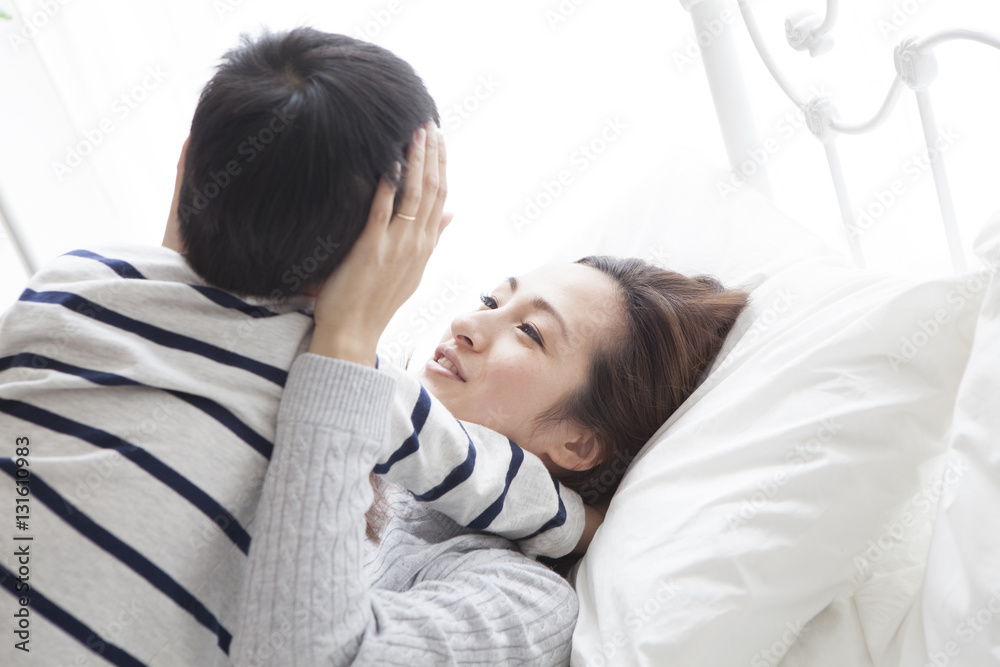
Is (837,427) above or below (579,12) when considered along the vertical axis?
below

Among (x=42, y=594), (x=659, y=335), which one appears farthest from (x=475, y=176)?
(x=42, y=594)

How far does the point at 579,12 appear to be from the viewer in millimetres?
1804

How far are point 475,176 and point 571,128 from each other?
0.91 feet

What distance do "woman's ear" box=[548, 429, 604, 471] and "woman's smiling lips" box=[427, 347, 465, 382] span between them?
18 cm

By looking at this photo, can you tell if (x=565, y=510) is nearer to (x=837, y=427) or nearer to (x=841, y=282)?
(x=837, y=427)

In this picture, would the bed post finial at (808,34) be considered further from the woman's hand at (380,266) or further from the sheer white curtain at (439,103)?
the woman's hand at (380,266)

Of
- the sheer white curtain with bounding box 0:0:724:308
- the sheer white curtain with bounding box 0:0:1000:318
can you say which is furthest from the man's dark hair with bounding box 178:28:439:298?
the sheer white curtain with bounding box 0:0:724:308

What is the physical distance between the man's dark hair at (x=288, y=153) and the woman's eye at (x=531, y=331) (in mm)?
→ 386

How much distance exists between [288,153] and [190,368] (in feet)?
0.73

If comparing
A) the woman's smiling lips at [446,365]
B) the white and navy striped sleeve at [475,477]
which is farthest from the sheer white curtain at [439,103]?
the white and navy striped sleeve at [475,477]

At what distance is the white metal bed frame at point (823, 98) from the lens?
1061 mm

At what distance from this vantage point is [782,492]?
0.89 meters

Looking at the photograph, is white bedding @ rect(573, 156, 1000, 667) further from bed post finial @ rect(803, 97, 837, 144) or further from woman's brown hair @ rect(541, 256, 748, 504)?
bed post finial @ rect(803, 97, 837, 144)

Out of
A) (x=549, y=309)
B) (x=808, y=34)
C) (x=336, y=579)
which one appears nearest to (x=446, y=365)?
(x=549, y=309)
